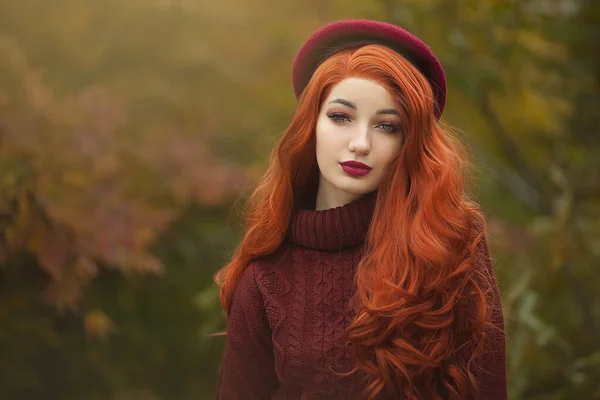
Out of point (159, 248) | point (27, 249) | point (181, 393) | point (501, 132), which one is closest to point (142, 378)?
point (181, 393)

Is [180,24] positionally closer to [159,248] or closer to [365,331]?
[159,248]

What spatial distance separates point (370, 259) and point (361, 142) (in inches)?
14.2

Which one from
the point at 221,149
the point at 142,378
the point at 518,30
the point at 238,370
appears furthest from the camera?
the point at 221,149

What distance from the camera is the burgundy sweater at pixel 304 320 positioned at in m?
2.19

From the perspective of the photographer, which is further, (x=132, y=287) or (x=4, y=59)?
(x=132, y=287)

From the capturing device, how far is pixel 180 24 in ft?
14.4

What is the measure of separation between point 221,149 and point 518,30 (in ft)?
6.45

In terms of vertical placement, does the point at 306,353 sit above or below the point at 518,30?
below

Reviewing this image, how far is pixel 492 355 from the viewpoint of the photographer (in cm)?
220

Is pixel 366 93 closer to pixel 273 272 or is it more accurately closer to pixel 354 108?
pixel 354 108

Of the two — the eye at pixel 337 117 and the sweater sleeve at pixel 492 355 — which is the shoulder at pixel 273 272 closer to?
the eye at pixel 337 117

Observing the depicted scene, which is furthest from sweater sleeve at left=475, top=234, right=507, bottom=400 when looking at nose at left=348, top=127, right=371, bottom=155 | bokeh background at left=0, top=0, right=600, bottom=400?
bokeh background at left=0, top=0, right=600, bottom=400

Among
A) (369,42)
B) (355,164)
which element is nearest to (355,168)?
(355,164)

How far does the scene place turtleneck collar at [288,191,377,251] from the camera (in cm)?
225
